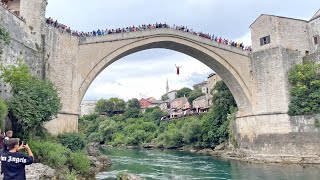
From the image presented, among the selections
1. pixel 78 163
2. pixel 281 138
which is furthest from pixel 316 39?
pixel 78 163

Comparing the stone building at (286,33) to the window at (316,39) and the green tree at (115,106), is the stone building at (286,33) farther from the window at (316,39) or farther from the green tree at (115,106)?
the green tree at (115,106)

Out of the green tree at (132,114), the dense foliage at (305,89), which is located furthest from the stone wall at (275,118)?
the green tree at (132,114)

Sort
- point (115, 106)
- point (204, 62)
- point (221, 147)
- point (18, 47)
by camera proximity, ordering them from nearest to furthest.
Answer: point (18, 47) < point (204, 62) < point (221, 147) < point (115, 106)

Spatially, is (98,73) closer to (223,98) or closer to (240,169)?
(240,169)

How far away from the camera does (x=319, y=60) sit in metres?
20.3

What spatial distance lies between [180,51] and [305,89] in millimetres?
8465

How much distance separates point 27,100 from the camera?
11555 millimetres

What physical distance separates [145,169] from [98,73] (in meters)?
6.02

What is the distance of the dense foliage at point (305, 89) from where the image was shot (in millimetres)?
19438

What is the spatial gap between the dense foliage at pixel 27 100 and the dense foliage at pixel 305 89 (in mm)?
14551

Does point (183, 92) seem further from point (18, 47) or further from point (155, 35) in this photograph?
point (18, 47)

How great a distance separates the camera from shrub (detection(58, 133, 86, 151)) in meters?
14.4

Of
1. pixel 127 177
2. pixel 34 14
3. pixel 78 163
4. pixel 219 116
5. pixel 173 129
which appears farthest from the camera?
pixel 173 129

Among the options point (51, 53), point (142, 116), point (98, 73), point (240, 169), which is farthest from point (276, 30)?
point (142, 116)
